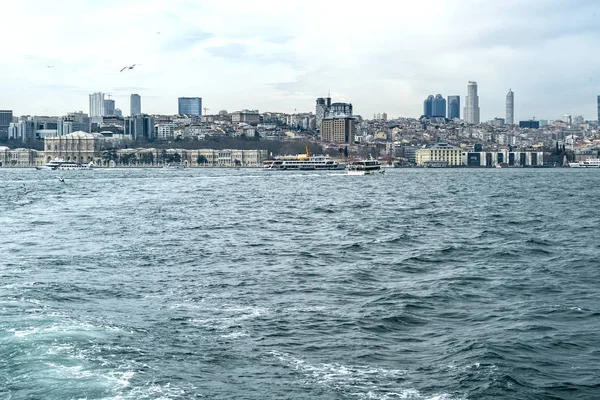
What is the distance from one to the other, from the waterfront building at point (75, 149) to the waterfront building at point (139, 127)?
33.9 meters

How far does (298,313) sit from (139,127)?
144m

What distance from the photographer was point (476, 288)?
11.0 m

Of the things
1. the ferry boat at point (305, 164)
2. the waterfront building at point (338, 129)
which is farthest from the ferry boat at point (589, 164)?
the waterfront building at point (338, 129)

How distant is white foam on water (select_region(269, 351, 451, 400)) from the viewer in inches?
254

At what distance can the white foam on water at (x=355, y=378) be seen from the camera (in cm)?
646

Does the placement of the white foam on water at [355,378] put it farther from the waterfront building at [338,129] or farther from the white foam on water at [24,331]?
the waterfront building at [338,129]

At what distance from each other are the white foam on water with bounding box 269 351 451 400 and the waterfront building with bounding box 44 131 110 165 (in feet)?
355

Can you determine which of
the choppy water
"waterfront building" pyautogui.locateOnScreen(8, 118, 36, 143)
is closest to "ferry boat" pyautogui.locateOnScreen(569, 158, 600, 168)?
"waterfront building" pyautogui.locateOnScreen(8, 118, 36, 143)

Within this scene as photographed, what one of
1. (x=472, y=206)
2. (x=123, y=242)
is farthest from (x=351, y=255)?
(x=472, y=206)

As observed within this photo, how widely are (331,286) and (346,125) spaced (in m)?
151

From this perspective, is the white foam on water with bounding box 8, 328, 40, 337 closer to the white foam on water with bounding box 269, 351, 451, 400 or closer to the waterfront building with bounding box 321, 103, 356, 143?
the white foam on water with bounding box 269, 351, 451, 400

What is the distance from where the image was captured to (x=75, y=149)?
11269 centimetres

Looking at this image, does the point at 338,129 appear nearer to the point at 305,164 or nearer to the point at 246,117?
the point at 246,117

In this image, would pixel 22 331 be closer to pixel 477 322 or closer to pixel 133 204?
pixel 477 322
